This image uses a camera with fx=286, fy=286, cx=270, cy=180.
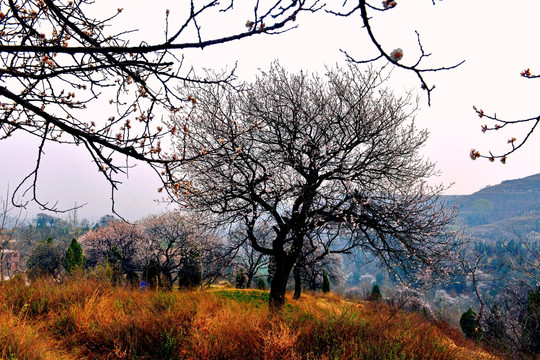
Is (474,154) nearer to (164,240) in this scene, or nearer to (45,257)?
(164,240)

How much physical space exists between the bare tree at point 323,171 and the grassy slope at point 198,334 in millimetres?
3379

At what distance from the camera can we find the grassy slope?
3.72 meters

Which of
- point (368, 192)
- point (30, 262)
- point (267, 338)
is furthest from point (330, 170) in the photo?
point (30, 262)

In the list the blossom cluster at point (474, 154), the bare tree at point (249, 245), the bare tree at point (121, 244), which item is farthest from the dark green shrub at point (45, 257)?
the blossom cluster at point (474, 154)

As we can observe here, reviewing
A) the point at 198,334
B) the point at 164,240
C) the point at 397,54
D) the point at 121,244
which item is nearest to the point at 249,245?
the point at 198,334

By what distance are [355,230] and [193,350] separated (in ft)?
20.3

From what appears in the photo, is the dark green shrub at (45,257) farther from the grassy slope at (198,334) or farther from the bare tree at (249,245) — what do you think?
the grassy slope at (198,334)

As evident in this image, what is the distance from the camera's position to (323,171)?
31.0ft

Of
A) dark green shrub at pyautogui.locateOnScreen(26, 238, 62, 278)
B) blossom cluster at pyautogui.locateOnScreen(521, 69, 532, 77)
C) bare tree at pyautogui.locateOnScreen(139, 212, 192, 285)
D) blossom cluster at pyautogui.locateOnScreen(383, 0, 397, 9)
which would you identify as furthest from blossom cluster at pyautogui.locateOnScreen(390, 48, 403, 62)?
dark green shrub at pyautogui.locateOnScreen(26, 238, 62, 278)

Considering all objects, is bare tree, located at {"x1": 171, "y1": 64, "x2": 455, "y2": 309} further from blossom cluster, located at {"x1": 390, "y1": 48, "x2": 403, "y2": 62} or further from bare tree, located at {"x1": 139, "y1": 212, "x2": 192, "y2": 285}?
bare tree, located at {"x1": 139, "y1": 212, "x2": 192, "y2": 285}

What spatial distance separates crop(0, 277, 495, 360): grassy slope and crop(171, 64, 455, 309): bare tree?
3.38 m

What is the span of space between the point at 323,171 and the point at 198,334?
21.3 ft

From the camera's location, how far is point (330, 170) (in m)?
9.30

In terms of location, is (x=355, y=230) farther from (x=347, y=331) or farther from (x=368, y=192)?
(x=347, y=331)
